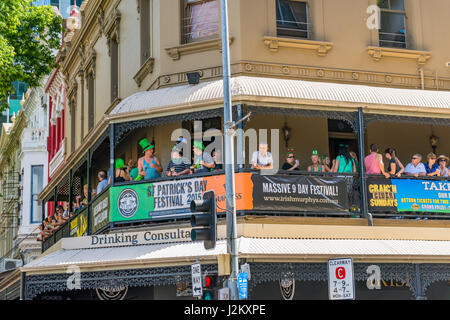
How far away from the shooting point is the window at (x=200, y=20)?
19438 mm

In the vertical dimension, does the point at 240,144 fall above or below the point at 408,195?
above

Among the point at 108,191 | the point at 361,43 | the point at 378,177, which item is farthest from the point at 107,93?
the point at 378,177

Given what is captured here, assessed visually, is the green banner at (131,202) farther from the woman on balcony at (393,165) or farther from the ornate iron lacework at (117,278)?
the woman on balcony at (393,165)

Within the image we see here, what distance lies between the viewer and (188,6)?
65.0ft

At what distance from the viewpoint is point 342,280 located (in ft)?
47.2

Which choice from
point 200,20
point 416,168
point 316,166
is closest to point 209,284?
point 316,166

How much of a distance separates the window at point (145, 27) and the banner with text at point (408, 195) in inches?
274

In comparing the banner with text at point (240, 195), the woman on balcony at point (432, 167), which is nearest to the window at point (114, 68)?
the banner with text at point (240, 195)

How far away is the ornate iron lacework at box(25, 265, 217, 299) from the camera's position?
16016 millimetres

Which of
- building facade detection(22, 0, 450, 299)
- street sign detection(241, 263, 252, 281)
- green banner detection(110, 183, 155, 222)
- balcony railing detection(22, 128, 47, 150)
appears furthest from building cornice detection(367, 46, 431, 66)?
balcony railing detection(22, 128, 47, 150)

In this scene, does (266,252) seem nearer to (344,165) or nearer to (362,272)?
(362,272)

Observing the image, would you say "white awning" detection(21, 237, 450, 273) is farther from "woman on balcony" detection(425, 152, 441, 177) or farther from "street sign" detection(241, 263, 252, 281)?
"woman on balcony" detection(425, 152, 441, 177)

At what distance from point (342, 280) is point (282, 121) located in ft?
18.7

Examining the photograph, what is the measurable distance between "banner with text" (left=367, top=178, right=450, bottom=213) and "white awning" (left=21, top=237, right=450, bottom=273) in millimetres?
846
